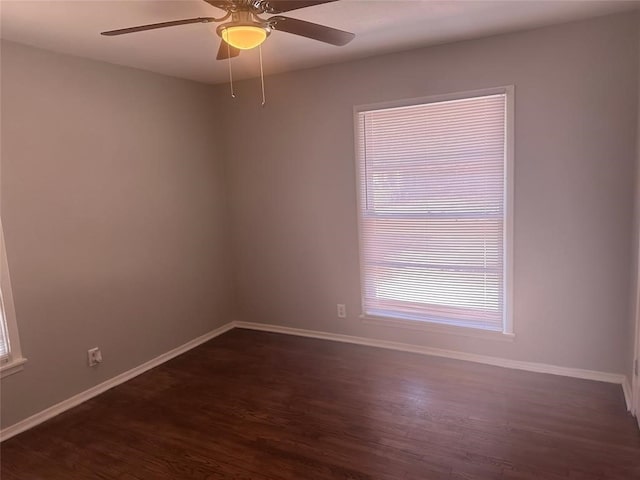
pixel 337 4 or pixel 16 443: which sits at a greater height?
pixel 337 4

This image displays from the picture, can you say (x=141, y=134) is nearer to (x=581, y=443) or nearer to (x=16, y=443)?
(x=16, y=443)

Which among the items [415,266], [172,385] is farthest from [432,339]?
[172,385]

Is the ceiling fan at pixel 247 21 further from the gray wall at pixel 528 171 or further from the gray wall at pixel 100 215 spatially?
the gray wall at pixel 528 171

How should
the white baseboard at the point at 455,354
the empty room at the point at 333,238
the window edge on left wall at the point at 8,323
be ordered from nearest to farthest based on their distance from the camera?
the empty room at the point at 333,238
the window edge on left wall at the point at 8,323
the white baseboard at the point at 455,354

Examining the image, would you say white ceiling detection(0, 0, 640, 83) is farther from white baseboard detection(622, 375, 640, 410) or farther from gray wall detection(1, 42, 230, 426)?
white baseboard detection(622, 375, 640, 410)

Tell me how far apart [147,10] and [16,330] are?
2.02 meters

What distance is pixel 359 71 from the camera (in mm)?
3461

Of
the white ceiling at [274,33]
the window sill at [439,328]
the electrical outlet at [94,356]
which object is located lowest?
the window sill at [439,328]

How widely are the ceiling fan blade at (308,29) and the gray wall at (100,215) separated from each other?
5.74ft

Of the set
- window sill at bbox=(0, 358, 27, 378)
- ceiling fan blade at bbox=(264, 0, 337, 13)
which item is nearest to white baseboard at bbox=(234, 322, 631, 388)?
window sill at bbox=(0, 358, 27, 378)

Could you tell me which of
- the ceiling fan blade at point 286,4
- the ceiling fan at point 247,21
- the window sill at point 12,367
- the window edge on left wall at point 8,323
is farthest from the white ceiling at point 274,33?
the window sill at point 12,367

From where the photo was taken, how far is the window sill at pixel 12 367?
8.50 ft

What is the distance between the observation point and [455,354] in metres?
3.44

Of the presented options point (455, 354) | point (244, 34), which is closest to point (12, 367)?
point (244, 34)
